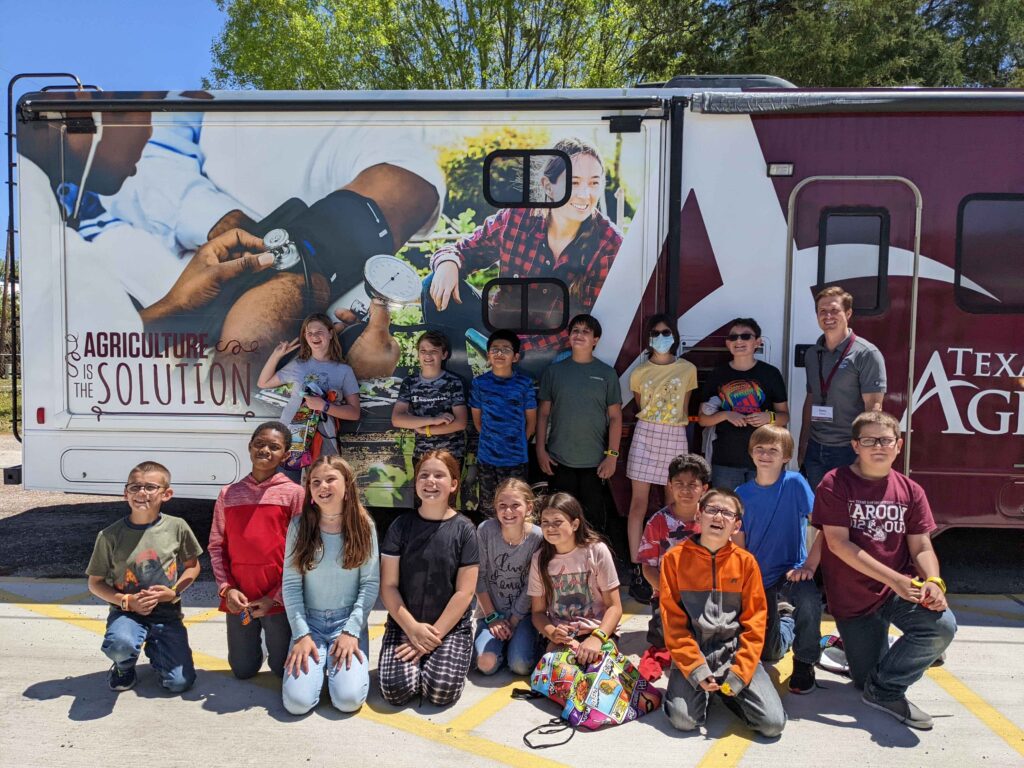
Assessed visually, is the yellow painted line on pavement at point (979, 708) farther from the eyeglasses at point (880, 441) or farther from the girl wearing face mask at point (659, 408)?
the girl wearing face mask at point (659, 408)

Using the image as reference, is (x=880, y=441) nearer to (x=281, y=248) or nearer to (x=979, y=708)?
(x=979, y=708)

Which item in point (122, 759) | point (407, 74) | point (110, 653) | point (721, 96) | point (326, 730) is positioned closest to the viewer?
point (122, 759)

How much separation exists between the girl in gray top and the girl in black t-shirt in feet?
0.53

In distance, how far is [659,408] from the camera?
4.48 m

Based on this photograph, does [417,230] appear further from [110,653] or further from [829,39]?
[829,39]

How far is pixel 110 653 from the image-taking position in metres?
3.35

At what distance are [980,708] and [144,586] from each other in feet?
12.0

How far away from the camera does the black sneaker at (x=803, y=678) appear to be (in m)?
3.45

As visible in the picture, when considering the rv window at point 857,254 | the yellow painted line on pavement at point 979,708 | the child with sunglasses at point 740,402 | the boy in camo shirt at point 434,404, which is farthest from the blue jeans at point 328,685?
the rv window at point 857,254

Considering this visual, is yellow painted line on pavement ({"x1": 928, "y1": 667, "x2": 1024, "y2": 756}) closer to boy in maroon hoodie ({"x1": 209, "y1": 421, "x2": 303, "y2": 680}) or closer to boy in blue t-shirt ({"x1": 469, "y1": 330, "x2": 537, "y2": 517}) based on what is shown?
boy in blue t-shirt ({"x1": 469, "y1": 330, "x2": 537, "y2": 517})

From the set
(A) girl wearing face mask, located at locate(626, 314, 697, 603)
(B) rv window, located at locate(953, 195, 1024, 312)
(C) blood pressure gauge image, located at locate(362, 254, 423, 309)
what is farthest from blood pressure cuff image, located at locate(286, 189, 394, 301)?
(B) rv window, located at locate(953, 195, 1024, 312)

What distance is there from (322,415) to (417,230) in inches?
49.4

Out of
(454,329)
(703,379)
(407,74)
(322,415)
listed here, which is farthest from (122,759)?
(407,74)

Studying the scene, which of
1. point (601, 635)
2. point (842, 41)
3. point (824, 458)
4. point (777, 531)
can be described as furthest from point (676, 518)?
point (842, 41)
